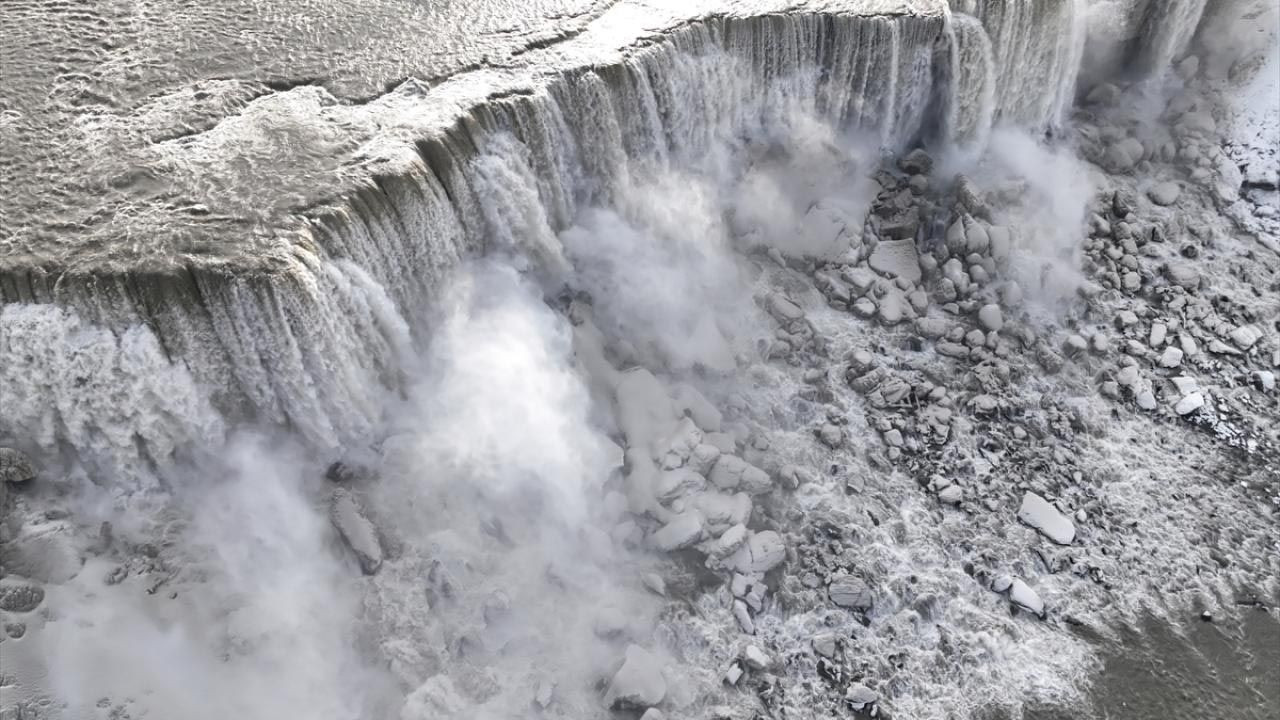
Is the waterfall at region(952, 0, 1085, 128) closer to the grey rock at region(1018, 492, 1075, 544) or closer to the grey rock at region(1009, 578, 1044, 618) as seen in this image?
the grey rock at region(1018, 492, 1075, 544)

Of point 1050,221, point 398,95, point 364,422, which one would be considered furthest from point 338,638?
point 1050,221

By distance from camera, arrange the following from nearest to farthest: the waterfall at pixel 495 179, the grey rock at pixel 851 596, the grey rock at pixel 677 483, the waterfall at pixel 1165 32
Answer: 1. the waterfall at pixel 495 179
2. the grey rock at pixel 851 596
3. the grey rock at pixel 677 483
4. the waterfall at pixel 1165 32

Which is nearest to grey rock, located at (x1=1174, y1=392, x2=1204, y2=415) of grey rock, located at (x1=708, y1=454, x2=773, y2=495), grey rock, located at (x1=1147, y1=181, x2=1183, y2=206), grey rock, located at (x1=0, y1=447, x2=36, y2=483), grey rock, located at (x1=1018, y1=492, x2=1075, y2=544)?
grey rock, located at (x1=1018, y1=492, x2=1075, y2=544)

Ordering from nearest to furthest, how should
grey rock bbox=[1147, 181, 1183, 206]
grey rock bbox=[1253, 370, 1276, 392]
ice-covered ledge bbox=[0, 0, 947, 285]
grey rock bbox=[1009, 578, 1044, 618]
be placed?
1. ice-covered ledge bbox=[0, 0, 947, 285]
2. grey rock bbox=[1009, 578, 1044, 618]
3. grey rock bbox=[1253, 370, 1276, 392]
4. grey rock bbox=[1147, 181, 1183, 206]

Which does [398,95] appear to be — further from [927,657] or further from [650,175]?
[927,657]

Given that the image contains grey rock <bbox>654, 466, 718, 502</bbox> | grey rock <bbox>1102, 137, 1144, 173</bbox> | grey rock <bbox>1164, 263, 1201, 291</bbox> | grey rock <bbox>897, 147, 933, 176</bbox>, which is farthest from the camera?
grey rock <bbox>1102, 137, 1144, 173</bbox>

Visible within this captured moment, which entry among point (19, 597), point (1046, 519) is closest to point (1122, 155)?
→ point (1046, 519)

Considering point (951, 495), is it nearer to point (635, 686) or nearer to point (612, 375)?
point (612, 375)

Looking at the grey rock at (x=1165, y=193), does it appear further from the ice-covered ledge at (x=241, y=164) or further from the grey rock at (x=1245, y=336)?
the ice-covered ledge at (x=241, y=164)

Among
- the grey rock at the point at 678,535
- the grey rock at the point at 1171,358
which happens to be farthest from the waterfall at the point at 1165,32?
the grey rock at the point at 678,535

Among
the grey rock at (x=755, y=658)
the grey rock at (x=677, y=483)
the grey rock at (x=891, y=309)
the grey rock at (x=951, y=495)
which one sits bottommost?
the grey rock at (x=755, y=658)
